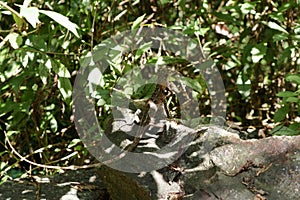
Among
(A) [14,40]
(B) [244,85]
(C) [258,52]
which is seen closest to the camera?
(A) [14,40]

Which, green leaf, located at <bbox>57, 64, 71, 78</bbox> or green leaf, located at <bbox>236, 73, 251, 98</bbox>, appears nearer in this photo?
green leaf, located at <bbox>57, 64, 71, 78</bbox>

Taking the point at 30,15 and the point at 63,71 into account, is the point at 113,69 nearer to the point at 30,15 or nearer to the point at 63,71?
the point at 63,71

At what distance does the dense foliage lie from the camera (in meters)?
2.24

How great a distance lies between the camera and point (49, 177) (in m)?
2.49

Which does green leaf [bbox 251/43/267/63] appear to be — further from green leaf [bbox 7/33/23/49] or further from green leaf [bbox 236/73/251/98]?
green leaf [bbox 7/33/23/49]

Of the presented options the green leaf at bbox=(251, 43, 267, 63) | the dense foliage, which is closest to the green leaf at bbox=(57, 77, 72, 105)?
the dense foliage

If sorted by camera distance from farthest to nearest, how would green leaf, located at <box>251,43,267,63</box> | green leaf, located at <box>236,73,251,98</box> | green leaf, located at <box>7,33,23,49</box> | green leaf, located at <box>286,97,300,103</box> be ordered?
1. green leaf, located at <box>236,73,251,98</box>
2. green leaf, located at <box>251,43,267,63</box>
3. green leaf, located at <box>286,97,300,103</box>
4. green leaf, located at <box>7,33,23,49</box>

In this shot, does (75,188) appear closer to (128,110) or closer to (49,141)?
(128,110)

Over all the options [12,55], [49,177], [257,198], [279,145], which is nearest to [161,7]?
[12,55]

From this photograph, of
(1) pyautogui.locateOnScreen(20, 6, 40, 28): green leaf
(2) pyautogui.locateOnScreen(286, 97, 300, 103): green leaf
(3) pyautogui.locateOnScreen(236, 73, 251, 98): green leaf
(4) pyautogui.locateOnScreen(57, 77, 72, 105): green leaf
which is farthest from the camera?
(3) pyautogui.locateOnScreen(236, 73, 251, 98): green leaf

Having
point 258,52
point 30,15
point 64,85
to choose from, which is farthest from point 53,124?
point 30,15

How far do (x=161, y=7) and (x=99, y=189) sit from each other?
3.12ft

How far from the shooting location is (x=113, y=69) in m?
2.21

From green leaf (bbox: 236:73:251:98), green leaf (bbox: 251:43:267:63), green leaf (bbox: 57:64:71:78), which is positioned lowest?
green leaf (bbox: 236:73:251:98)
